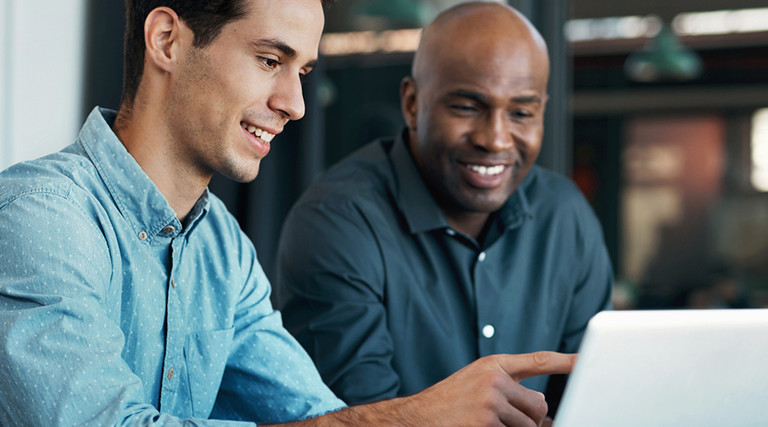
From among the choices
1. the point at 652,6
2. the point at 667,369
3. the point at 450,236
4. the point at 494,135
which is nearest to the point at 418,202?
the point at 450,236

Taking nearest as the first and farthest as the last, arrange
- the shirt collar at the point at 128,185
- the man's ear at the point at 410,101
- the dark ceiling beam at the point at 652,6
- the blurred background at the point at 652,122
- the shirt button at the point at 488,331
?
the shirt collar at the point at 128,185
the shirt button at the point at 488,331
the man's ear at the point at 410,101
the blurred background at the point at 652,122
the dark ceiling beam at the point at 652,6

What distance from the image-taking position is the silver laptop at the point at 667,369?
807mm

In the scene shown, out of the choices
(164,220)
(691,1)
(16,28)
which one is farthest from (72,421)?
(691,1)

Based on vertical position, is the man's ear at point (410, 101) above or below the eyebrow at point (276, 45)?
below

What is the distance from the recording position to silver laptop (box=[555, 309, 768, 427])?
0.81 m

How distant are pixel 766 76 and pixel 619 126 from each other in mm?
1663

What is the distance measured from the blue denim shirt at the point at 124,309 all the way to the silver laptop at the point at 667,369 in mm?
474

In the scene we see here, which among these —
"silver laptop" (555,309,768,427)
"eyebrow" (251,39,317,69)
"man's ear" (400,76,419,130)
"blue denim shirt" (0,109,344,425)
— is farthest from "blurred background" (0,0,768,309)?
"silver laptop" (555,309,768,427)

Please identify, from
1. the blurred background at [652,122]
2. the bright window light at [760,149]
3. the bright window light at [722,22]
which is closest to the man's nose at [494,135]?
the blurred background at [652,122]

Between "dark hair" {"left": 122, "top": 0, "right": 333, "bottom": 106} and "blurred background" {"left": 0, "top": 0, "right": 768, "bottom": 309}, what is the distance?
2181mm

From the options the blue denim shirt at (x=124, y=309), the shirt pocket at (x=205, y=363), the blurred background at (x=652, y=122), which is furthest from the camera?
the blurred background at (x=652, y=122)

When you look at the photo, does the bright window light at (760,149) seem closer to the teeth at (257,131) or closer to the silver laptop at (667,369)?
the teeth at (257,131)

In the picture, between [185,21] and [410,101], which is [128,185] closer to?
[185,21]

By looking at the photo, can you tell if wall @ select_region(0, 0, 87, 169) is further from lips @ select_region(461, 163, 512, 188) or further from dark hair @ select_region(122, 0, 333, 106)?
lips @ select_region(461, 163, 512, 188)
